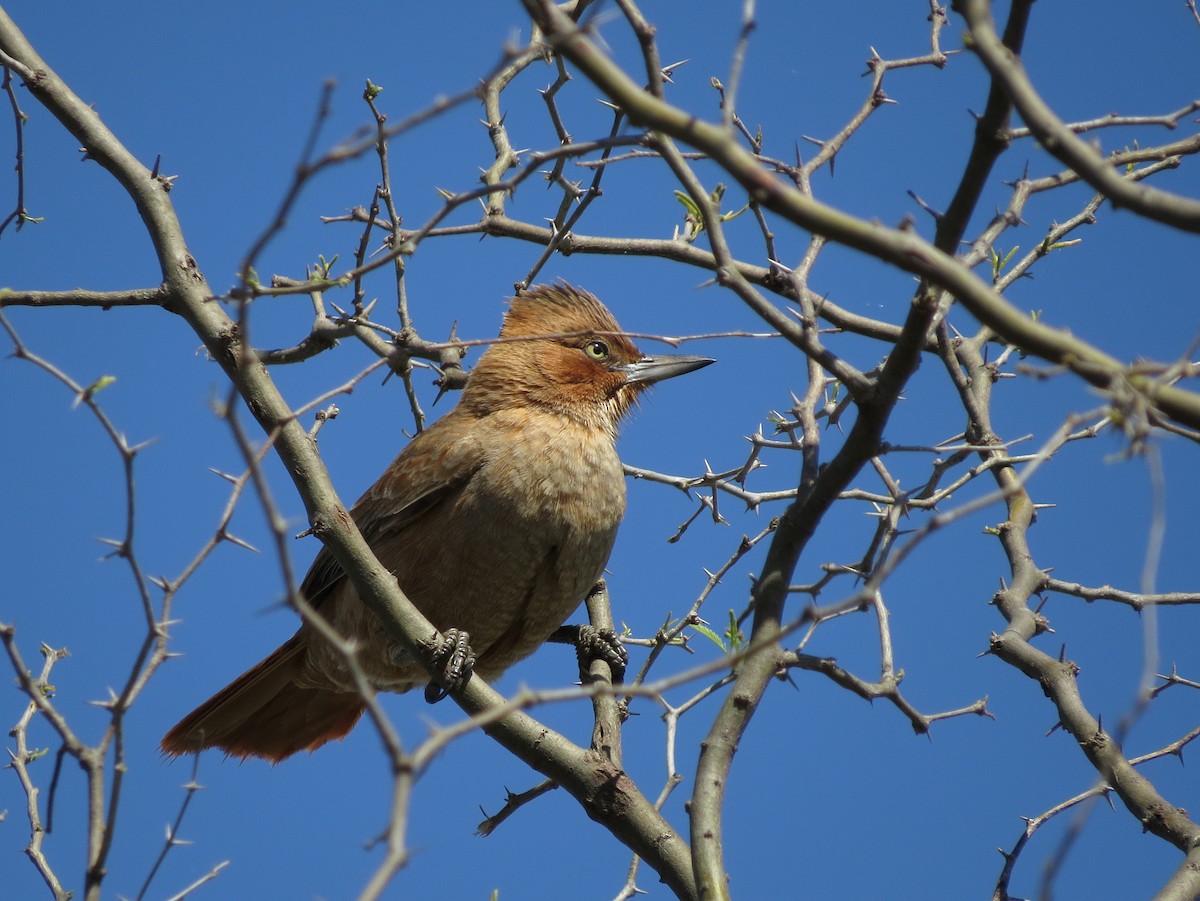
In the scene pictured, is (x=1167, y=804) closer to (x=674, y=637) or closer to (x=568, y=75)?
(x=674, y=637)

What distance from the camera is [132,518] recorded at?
2350 mm

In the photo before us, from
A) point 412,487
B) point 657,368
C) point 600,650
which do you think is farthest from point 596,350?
point 600,650

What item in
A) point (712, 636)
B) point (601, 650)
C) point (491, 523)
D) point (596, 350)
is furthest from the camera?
point (596, 350)

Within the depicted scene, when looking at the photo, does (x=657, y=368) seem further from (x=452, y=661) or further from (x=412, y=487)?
(x=452, y=661)

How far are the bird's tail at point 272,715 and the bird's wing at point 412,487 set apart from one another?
16.1 inches

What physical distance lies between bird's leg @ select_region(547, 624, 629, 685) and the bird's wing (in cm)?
85

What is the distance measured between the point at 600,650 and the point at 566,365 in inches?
55.3

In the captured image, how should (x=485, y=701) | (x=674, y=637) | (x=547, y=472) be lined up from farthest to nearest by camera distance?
(x=547, y=472)
(x=674, y=637)
(x=485, y=701)

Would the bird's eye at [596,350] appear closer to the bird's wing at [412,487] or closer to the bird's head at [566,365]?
the bird's head at [566,365]

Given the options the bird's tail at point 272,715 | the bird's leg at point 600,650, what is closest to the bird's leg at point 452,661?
the bird's leg at point 600,650

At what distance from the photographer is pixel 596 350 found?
19.4 ft

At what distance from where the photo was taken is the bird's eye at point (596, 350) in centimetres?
587

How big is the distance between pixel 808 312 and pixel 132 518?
1887 mm

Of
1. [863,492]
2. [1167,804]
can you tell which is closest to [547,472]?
[863,492]
